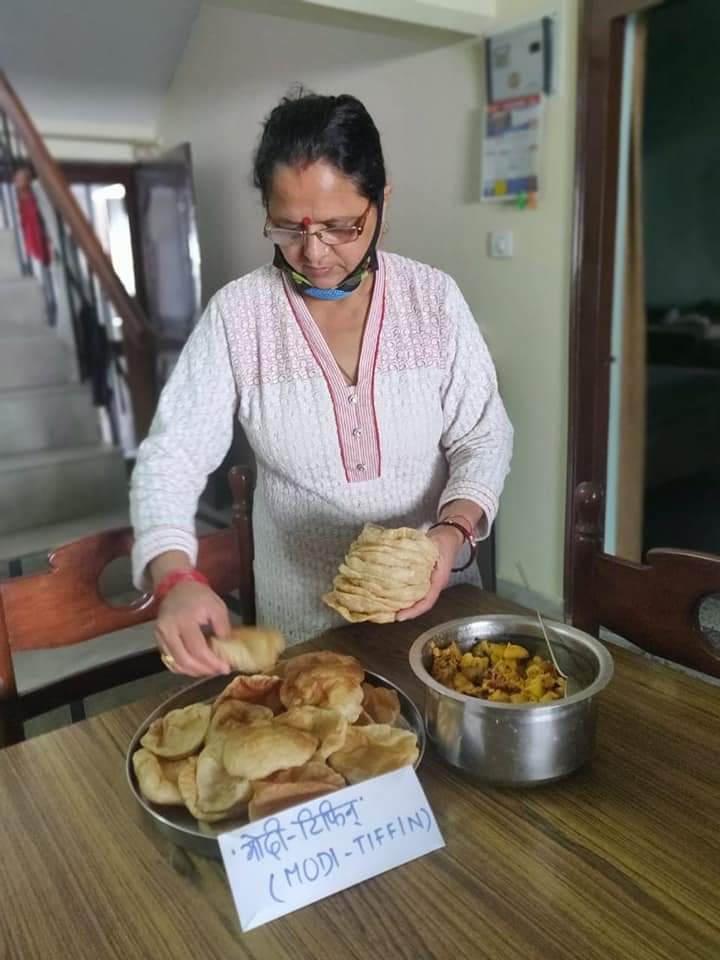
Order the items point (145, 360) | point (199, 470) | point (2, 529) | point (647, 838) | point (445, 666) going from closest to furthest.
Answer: point (647, 838), point (445, 666), point (199, 470), point (2, 529), point (145, 360)

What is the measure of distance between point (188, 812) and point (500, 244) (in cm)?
251

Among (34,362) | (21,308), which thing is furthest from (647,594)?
(21,308)

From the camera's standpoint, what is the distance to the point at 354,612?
3.15 ft

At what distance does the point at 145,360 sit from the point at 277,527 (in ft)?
9.12

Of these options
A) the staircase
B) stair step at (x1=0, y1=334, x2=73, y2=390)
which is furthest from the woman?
stair step at (x1=0, y1=334, x2=73, y2=390)

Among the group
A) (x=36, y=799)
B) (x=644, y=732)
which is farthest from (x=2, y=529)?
(x=644, y=732)

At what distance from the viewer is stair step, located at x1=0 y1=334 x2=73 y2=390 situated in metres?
4.05

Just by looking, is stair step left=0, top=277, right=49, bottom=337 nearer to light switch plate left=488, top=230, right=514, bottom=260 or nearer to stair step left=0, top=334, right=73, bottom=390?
stair step left=0, top=334, right=73, bottom=390

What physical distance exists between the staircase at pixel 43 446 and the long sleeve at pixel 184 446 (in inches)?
93.3

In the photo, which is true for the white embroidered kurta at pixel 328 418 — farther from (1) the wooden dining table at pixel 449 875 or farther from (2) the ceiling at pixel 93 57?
(2) the ceiling at pixel 93 57

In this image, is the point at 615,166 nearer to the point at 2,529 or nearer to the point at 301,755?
the point at 301,755

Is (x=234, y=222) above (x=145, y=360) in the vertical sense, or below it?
above

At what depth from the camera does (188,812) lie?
751 millimetres

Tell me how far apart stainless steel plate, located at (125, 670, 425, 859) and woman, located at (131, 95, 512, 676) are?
0.14 m
